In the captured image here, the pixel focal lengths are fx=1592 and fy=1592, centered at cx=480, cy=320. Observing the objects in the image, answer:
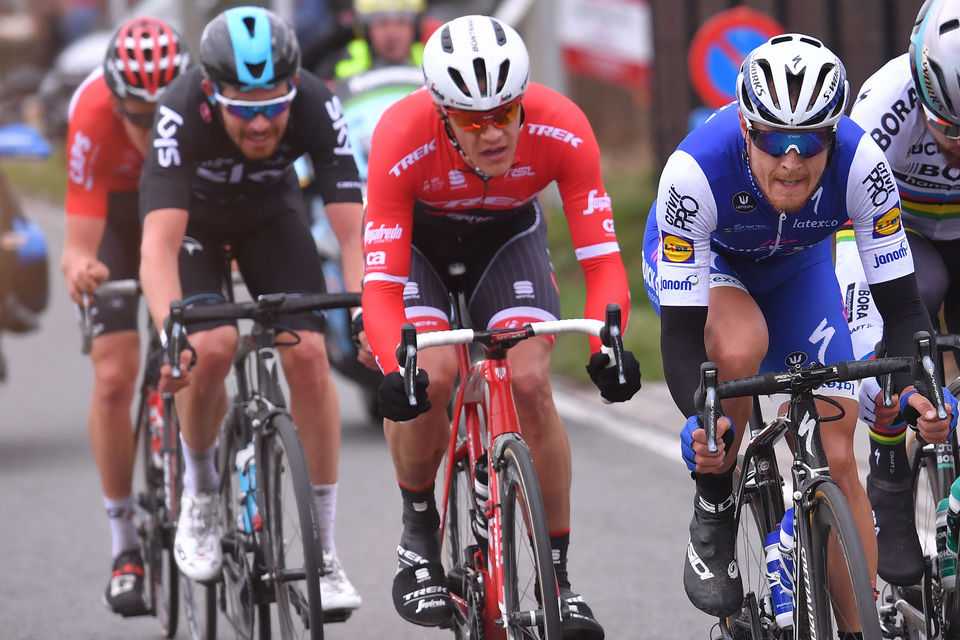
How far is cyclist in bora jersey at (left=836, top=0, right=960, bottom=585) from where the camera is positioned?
480cm

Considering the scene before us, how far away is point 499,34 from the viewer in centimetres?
486

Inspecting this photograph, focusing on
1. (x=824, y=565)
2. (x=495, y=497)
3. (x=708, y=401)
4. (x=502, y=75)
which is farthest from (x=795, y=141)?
(x=495, y=497)

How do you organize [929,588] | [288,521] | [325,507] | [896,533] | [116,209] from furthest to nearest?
[116,209] < [325,507] < [288,521] < [896,533] < [929,588]

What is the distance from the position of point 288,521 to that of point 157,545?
141 cm

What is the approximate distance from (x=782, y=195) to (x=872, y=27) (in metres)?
9.56

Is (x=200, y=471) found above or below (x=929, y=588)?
above

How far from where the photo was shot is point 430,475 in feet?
17.4

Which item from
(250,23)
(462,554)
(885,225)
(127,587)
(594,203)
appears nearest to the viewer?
(885,225)

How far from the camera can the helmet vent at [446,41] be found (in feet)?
15.7

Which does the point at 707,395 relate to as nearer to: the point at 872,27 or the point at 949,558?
the point at 949,558

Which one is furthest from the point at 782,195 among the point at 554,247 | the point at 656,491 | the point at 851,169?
the point at 554,247

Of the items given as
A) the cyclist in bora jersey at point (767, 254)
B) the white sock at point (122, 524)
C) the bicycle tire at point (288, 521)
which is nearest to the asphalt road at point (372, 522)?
the white sock at point (122, 524)

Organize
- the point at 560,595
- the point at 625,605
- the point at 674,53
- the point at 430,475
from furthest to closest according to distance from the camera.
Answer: the point at 674,53 → the point at 625,605 → the point at 430,475 → the point at 560,595

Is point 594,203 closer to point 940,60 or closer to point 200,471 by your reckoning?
point 940,60
